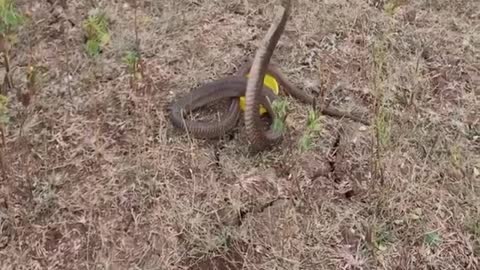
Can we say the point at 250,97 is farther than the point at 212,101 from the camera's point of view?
No

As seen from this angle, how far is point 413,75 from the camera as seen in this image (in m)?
3.71

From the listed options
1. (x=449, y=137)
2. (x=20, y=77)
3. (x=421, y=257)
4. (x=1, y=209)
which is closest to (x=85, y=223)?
(x=1, y=209)

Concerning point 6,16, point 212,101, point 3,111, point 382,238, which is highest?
point 6,16

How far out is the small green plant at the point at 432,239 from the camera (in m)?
3.07

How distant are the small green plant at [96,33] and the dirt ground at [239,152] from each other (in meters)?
0.05

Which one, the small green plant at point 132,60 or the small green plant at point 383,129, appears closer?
the small green plant at point 383,129

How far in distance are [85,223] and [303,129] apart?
107 centimetres

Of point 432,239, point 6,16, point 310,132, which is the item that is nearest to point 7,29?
point 6,16

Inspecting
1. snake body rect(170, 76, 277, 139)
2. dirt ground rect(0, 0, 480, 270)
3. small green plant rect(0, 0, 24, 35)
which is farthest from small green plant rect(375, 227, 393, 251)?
small green plant rect(0, 0, 24, 35)

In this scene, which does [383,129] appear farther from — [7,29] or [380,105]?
[7,29]

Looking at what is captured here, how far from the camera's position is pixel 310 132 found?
3.22 m

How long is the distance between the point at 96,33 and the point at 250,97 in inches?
39.4

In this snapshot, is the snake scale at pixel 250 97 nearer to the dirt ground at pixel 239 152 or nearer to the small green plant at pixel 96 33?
the dirt ground at pixel 239 152

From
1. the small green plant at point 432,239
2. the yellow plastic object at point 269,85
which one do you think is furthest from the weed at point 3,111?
the small green plant at point 432,239
